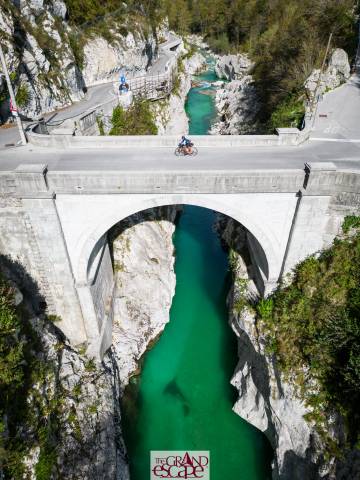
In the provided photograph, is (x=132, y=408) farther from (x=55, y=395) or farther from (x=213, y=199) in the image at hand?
(x=213, y=199)

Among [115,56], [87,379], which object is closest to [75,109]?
[115,56]

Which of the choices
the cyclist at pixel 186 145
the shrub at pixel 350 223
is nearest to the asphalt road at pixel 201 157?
the cyclist at pixel 186 145

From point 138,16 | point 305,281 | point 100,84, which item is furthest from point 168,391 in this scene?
point 138,16

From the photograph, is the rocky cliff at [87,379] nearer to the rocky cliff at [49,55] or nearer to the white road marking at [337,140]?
the rocky cliff at [49,55]

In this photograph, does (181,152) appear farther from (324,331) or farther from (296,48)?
(296,48)

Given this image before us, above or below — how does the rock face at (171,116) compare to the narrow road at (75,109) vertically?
below

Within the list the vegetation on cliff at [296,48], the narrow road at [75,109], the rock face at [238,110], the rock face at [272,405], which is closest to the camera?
the rock face at [272,405]
